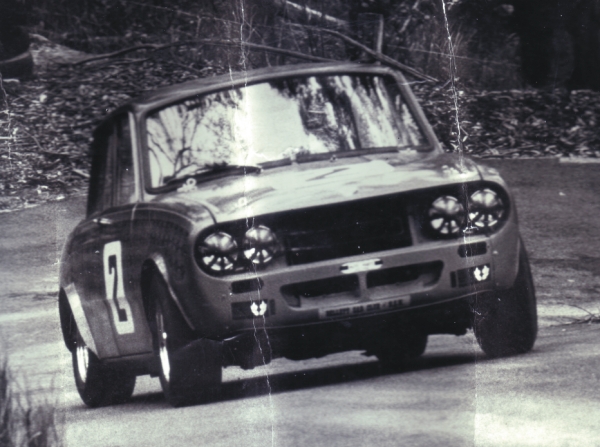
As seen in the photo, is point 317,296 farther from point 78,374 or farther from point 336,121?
point 78,374

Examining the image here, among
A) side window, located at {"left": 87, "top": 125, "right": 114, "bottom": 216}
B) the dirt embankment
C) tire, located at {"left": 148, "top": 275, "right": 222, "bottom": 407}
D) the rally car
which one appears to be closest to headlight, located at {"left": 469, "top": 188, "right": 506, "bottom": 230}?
the rally car

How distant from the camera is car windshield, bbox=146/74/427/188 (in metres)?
4.95

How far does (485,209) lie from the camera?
15.9ft

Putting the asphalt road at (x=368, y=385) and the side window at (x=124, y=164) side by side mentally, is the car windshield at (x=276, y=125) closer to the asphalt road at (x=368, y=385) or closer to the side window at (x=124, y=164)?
the side window at (x=124, y=164)

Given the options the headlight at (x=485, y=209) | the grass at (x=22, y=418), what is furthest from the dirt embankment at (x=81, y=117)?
the grass at (x=22, y=418)

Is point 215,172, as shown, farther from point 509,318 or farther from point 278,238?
point 509,318

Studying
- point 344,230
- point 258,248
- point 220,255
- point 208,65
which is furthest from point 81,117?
point 344,230

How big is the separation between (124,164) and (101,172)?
111 millimetres

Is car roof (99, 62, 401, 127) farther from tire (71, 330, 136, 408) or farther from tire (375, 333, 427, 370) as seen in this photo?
tire (375, 333, 427, 370)

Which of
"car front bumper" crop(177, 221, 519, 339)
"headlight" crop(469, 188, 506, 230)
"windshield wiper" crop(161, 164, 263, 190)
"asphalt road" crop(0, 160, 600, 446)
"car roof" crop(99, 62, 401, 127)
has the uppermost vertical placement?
"car roof" crop(99, 62, 401, 127)

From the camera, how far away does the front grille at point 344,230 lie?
4.67 metres

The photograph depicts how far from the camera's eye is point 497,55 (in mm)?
5422

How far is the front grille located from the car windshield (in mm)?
341

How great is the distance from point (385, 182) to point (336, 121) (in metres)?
0.43
